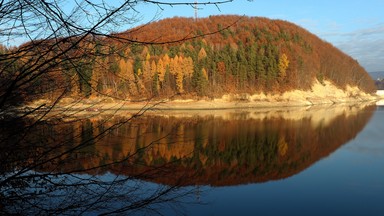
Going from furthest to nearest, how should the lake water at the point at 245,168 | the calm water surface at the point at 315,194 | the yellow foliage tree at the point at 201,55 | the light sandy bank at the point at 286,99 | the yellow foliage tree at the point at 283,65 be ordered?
the yellow foliage tree at the point at 283,65 → the yellow foliage tree at the point at 201,55 → the light sandy bank at the point at 286,99 → the calm water surface at the point at 315,194 → the lake water at the point at 245,168

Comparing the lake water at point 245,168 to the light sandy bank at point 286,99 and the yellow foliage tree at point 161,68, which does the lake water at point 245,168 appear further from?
the yellow foliage tree at point 161,68

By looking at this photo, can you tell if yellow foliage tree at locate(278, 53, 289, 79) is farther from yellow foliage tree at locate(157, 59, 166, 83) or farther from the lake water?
the lake water

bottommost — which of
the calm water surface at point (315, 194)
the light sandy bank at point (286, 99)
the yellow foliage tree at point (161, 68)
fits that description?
the calm water surface at point (315, 194)

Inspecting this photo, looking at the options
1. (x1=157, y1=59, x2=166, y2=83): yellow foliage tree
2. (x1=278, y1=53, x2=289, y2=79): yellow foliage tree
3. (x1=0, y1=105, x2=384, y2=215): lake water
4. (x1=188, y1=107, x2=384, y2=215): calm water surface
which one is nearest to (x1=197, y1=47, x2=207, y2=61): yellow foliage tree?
(x1=157, y1=59, x2=166, y2=83): yellow foliage tree

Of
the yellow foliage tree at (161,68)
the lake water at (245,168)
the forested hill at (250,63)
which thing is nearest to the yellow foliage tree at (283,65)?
the forested hill at (250,63)

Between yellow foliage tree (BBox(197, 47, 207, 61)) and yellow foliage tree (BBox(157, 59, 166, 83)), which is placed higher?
yellow foliage tree (BBox(197, 47, 207, 61))

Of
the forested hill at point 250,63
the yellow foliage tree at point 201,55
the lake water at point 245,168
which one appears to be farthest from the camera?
the yellow foliage tree at point 201,55

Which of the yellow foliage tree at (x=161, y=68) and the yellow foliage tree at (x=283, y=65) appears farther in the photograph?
the yellow foliage tree at (x=283, y=65)

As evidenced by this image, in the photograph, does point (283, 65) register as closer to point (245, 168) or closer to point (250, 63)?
point (250, 63)

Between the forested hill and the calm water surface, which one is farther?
the forested hill

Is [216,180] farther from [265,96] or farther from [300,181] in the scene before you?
[265,96]

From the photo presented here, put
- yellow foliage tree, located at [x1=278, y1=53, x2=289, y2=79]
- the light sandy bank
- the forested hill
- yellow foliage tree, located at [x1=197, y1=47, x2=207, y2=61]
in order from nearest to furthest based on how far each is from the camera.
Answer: the light sandy bank < the forested hill < yellow foliage tree, located at [x1=197, y1=47, x2=207, y2=61] < yellow foliage tree, located at [x1=278, y1=53, x2=289, y2=79]

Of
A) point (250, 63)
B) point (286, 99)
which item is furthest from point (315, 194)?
point (250, 63)

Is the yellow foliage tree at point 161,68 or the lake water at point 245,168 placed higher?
the yellow foliage tree at point 161,68
